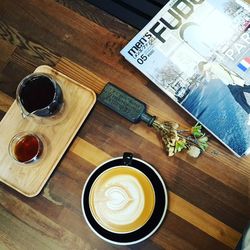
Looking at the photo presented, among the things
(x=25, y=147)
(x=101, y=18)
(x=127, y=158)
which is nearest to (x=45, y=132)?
(x=25, y=147)

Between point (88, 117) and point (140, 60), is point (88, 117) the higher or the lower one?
the lower one

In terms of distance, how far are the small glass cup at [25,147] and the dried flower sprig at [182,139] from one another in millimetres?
242

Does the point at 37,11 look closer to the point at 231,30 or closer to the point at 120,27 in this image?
the point at 120,27

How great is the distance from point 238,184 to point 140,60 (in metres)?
0.32

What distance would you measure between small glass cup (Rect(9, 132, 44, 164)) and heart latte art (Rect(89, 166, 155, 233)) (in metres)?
0.14

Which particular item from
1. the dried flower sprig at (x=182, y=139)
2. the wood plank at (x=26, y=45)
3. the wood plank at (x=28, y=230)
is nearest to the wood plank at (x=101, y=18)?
the wood plank at (x=26, y=45)

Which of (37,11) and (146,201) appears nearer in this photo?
(146,201)

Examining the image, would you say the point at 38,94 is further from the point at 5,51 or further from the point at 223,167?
the point at 223,167

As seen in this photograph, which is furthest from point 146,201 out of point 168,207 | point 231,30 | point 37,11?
point 37,11

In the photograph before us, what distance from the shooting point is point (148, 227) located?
28.5 inches

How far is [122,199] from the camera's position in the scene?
74cm

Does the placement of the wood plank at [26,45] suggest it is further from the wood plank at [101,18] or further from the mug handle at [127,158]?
the mug handle at [127,158]

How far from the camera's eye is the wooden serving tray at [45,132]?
30.7 inches

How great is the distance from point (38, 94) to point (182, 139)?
299mm
